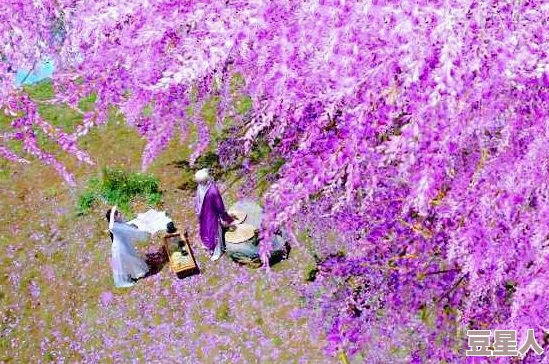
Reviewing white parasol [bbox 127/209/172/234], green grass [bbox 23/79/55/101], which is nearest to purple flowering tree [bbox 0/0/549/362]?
white parasol [bbox 127/209/172/234]

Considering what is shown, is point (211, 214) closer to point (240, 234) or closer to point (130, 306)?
point (240, 234)

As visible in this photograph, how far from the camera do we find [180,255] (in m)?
8.44

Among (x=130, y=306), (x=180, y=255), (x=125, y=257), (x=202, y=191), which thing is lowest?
(x=130, y=306)

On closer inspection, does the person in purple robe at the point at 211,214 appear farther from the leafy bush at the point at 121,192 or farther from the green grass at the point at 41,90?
the green grass at the point at 41,90

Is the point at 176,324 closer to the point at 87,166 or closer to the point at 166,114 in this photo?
the point at 166,114

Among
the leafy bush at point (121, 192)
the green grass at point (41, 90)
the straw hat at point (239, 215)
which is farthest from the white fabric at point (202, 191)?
the green grass at point (41, 90)

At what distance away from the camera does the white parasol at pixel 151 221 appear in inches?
358

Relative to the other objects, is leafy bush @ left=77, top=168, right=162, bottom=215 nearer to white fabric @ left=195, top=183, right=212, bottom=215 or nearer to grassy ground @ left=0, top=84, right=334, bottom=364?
grassy ground @ left=0, top=84, right=334, bottom=364

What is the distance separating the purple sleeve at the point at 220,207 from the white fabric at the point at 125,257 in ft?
4.68

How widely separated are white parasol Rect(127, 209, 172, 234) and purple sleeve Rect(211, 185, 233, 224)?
4.66ft

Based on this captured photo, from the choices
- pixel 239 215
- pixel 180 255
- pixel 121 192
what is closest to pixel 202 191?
pixel 239 215

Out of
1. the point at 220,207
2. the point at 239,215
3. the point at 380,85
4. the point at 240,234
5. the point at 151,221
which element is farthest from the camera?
the point at 151,221

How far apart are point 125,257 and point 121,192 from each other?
2.19 meters

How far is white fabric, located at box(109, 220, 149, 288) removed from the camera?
7.93m
